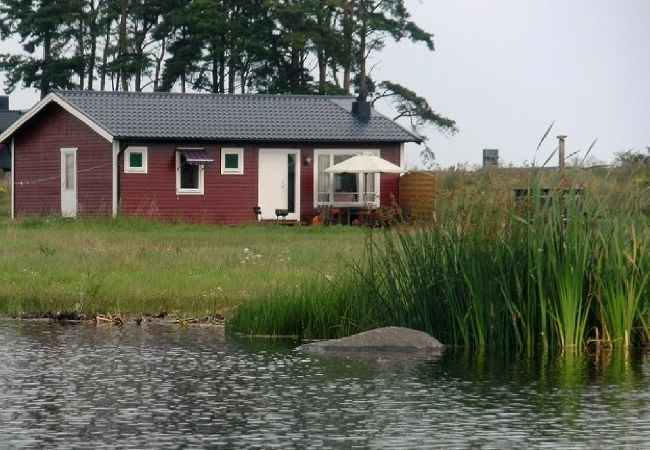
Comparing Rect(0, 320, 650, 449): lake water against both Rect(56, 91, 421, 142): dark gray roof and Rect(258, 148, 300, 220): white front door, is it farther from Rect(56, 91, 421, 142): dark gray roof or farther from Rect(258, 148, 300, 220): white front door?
Rect(258, 148, 300, 220): white front door

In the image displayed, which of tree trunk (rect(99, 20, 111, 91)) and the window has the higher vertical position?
tree trunk (rect(99, 20, 111, 91))

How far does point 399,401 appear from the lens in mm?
13117

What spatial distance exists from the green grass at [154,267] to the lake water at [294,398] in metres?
3.04

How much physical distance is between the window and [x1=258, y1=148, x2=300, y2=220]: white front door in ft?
5.35

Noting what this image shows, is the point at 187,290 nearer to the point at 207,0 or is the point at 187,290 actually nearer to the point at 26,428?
the point at 26,428

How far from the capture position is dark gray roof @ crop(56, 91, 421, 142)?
141 feet

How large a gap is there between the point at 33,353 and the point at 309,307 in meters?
3.48

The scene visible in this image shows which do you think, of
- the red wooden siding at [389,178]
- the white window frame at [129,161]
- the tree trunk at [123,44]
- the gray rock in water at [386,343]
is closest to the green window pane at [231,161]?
the white window frame at [129,161]

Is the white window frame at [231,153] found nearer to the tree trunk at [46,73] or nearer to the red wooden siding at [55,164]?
the red wooden siding at [55,164]

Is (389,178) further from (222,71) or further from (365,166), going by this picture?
(222,71)

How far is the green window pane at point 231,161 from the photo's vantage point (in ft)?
143

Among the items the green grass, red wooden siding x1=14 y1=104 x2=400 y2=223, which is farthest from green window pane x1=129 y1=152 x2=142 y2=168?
the green grass

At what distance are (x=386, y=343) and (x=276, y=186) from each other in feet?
89.8

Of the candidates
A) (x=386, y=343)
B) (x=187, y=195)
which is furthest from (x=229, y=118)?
(x=386, y=343)
